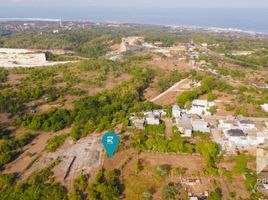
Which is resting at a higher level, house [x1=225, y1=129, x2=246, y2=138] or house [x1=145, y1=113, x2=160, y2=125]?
house [x1=225, y1=129, x2=246, y2=138]

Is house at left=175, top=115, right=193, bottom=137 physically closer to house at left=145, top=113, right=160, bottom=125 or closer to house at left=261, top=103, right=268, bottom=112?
house at left=145, top=113, right=160, bottom=125

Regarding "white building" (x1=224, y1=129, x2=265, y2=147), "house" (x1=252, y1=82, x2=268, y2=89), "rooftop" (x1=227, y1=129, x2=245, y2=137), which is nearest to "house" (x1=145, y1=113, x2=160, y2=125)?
"rooftop" (x1=227, y1=129, x2=245, y2=137)

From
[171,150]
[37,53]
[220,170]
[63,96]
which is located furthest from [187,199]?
[37,53]

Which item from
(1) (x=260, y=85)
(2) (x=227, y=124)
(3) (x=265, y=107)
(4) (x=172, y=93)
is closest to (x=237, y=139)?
(2) (x=227, y=124)

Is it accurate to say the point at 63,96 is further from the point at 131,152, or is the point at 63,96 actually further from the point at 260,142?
the point at 260,142

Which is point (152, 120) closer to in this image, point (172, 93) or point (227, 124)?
point (227, 124)

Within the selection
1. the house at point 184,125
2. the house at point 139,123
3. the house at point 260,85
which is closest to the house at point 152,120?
the house at point 139,123
